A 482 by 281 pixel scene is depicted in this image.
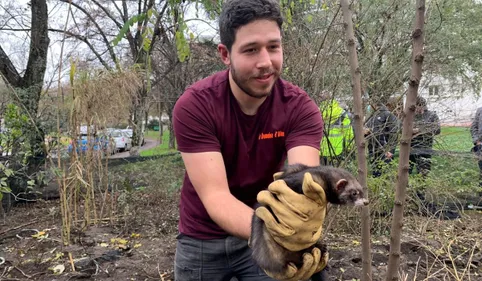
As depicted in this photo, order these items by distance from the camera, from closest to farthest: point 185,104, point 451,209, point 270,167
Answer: point 185,104 < point 270,167 < point 451,209

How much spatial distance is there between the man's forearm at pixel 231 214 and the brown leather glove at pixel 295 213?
26 cm

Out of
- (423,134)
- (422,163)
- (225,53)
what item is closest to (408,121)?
(225,53)

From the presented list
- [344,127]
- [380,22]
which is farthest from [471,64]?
[344,127]

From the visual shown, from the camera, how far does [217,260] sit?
8.14 feet

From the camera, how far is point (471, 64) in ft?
37.6

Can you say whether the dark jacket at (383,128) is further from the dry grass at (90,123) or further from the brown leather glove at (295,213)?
the brown leather glove at (295,213)

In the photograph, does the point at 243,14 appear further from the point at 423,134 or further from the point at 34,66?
the point at 34,66

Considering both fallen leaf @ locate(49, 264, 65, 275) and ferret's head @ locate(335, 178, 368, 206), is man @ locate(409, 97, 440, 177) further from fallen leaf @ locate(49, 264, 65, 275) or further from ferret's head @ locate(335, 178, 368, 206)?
fallen leaf @ locate(49, 264, 65, 275)

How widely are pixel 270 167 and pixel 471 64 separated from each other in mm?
11225

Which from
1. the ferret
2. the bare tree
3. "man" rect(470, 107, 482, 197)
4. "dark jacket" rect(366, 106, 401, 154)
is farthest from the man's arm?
the bare tree

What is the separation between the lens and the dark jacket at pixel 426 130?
576cm

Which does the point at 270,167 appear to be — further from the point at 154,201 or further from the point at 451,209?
the point at 154,201

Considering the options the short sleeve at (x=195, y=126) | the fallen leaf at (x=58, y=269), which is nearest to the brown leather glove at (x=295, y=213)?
the short sleeve at (x=195, y=126)

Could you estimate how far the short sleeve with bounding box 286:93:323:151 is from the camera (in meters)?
2.22
